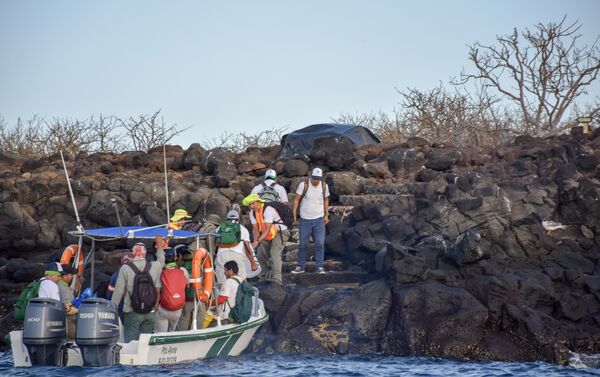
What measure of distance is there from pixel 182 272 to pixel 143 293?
87 cm

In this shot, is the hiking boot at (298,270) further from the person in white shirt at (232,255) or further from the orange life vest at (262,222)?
the person in white shirt at (232,255)

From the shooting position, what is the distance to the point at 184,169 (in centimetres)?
3020

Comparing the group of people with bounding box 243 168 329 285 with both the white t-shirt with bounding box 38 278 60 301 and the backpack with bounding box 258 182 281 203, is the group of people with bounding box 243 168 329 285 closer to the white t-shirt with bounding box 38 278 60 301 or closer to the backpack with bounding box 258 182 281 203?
the backpack with bounding box 258 182 281 203

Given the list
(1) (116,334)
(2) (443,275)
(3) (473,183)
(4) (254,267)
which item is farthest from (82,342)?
(3) (473,183)

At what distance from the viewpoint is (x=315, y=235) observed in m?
20.8

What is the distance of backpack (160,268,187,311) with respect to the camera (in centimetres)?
1503

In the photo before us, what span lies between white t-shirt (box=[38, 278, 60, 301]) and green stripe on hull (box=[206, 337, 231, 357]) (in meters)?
2.85

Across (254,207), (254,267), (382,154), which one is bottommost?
(254,267)

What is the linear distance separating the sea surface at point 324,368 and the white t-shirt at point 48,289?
119 centimetres

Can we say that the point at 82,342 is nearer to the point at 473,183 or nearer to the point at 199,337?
the point at 199,337

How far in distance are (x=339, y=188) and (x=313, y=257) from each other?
4.03 meters

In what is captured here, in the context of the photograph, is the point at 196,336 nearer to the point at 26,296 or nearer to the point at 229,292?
the point at 229,292

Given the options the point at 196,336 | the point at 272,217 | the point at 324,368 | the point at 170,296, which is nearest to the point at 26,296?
the point at 170,296

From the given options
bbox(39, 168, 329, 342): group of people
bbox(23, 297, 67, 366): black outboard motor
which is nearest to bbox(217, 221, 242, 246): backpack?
bbox(39, 168, 329, 342): group of people
